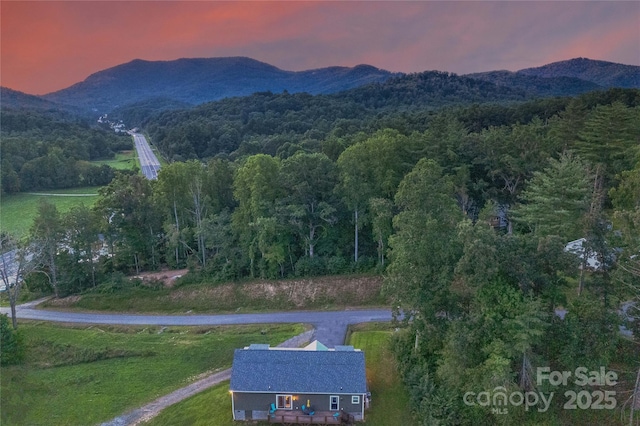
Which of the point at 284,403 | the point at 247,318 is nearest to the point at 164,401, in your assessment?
the point at 284,403

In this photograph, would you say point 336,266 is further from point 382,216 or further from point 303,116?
point 303,116

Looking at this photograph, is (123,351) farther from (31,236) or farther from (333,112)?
(333,112)

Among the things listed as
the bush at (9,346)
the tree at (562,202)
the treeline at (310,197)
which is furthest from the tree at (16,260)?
the tree at (562,202)

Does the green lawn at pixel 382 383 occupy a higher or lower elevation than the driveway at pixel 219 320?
lower

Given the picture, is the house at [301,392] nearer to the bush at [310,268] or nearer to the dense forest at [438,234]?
the dense forest at [438,234]

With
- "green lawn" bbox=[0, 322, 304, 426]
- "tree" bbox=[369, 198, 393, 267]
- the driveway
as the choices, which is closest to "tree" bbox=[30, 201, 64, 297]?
the driveway
